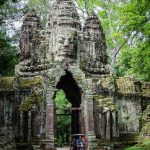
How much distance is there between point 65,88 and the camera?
19.8 m

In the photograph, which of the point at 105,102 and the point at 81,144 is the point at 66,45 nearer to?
the point at 105,102

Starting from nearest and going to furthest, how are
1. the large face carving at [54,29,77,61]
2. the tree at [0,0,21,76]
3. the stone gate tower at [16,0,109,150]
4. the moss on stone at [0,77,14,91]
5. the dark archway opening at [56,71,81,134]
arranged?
the stone gate tower at [16,0,109,150] < the large face carving at [54,29,77,61] < the moss on stone at [0,77,14,91] < the dark archway opening at [56,71,81,134] < the tree at [0,0,21,76]

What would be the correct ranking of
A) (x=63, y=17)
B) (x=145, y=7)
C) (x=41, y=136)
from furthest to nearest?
(x=145, y=7) < (x=63, y=17) < (x=41, y=136)

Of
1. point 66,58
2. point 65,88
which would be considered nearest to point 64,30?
point 66,58

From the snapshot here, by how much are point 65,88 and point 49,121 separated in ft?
11.2

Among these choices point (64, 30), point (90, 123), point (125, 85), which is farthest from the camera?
point (125, 85)

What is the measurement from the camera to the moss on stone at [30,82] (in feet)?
58.5

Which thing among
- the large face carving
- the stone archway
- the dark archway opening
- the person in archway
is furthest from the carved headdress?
the person in archway

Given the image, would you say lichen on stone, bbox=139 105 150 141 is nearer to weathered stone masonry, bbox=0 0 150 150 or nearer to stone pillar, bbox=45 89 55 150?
weathered stone masonry, bbox=0 0 150 150

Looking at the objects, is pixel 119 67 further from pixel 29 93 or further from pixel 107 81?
pixel 29 93

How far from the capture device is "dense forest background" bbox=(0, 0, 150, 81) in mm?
24078

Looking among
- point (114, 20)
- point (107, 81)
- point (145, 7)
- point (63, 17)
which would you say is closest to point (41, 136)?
point (107, 81)

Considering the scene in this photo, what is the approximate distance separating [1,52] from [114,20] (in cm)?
814

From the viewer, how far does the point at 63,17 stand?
62.2ft
